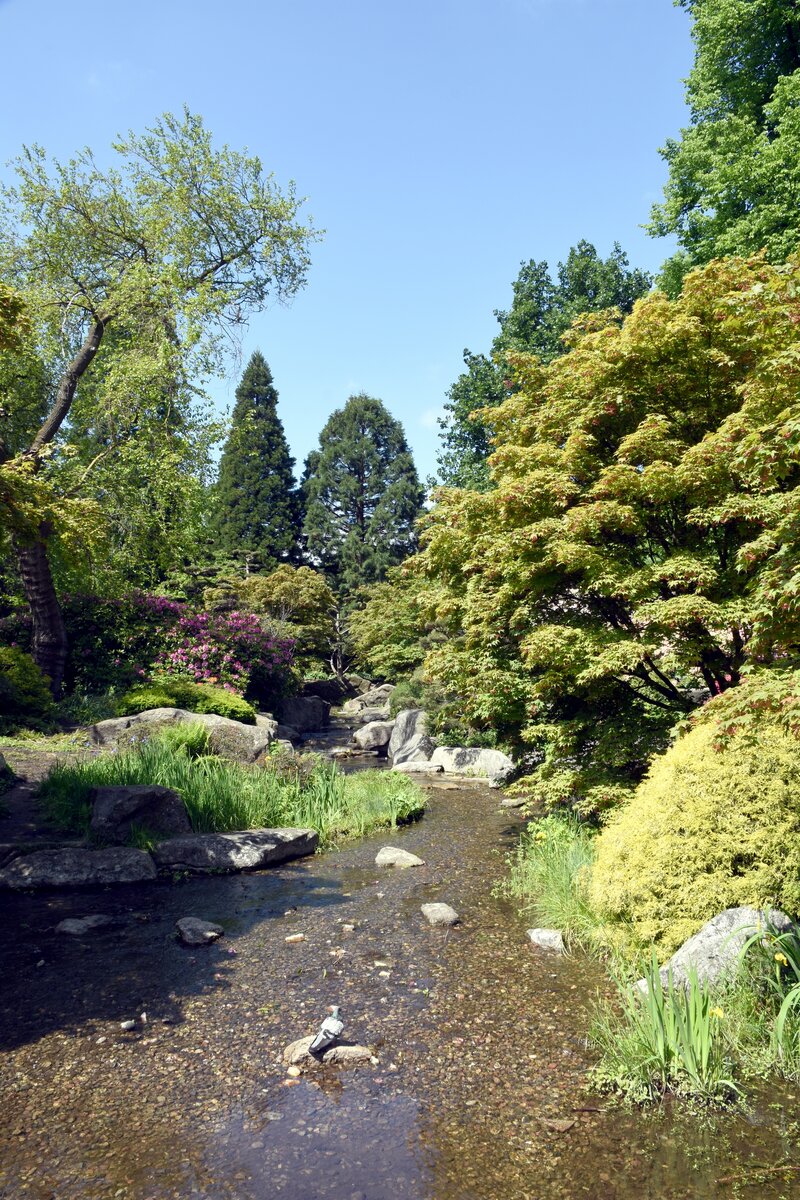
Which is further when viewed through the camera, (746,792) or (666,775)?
(666,775)

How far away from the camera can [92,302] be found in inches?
740

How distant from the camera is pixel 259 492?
4462 centimetres

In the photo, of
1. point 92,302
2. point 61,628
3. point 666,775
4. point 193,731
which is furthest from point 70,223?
point 666,775

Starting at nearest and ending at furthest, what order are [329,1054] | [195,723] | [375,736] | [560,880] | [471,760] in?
1. [329,1054]
2. [560,880]
3. [195,723]
4. [471,760]
5. [375,736]

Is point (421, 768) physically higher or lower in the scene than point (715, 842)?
lower

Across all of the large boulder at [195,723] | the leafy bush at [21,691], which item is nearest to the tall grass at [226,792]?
the large boulder at [195,723]

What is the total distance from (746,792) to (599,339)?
5097 millimetres

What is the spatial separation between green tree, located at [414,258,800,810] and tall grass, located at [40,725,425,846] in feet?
10.6

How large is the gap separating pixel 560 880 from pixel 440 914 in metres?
1.21

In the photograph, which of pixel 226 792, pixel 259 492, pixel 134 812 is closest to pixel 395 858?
pixel 226 792

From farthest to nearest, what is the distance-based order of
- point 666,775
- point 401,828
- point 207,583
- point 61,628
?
point 207,583, point 61,628, point 401,828, point 666,775

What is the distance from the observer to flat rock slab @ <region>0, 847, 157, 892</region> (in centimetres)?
771

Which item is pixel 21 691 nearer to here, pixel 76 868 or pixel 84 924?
pixel 76 868

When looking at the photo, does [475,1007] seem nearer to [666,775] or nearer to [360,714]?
[666,775]
